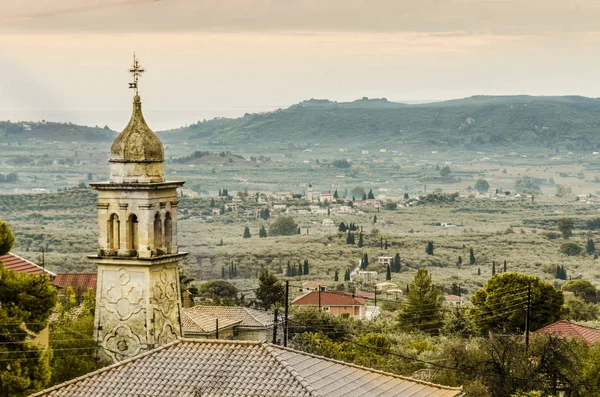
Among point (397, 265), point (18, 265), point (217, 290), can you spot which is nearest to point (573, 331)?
point (18, 265)

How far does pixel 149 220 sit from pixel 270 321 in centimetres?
2619

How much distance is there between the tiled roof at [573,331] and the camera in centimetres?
5812

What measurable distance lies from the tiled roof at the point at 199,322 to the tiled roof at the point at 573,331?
14.2 meters

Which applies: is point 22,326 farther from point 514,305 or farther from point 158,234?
point 514,305

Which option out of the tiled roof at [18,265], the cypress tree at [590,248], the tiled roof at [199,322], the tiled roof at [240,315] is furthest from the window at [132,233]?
the cypress tree at [590,248]

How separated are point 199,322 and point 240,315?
9.16 meters

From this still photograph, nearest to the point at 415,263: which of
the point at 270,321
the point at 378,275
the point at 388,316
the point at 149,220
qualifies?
the point at 378,275

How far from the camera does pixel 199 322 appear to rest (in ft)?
160

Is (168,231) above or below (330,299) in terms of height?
above

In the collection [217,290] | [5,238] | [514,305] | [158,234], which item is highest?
[158,234]

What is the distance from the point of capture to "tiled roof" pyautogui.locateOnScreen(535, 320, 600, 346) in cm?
5812

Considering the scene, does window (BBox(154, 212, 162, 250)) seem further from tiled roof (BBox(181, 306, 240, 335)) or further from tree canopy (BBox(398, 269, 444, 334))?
tree canopy (BBox(398, 269, 444, 334))

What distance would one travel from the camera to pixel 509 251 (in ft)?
632

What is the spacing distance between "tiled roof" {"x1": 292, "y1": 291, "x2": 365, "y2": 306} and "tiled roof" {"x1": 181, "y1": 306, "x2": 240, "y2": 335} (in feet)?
126
